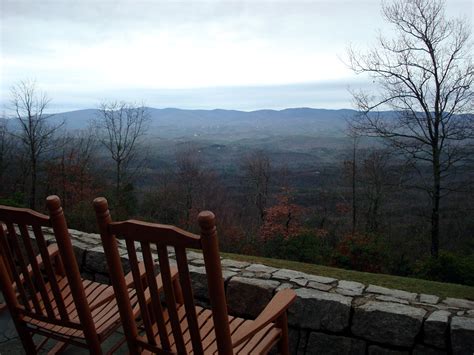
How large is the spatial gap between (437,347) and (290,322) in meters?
0.78

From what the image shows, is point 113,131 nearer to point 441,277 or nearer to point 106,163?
point 106,163

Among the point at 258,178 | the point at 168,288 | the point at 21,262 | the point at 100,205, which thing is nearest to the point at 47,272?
the point at 21,262

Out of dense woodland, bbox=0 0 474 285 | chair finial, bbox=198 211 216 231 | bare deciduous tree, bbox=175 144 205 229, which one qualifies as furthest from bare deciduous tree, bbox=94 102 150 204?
chair finial, bbox=198 211 216 231

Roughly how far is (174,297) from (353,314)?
120 centimetres

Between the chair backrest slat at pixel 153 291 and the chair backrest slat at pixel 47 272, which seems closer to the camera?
the chair backrest slat at pixel 153 291

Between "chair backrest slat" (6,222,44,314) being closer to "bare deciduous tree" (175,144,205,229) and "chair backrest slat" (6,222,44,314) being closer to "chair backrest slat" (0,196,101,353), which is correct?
"chair backrest slat" (0,196,101,353)

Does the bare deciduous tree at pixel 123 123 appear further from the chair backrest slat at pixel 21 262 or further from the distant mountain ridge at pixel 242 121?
the distant mountain ridge at pixel 242 121

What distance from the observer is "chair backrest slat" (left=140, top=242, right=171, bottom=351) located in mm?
1258

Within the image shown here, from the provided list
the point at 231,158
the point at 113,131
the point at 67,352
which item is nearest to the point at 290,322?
the point at 67,352

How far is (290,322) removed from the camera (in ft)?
7.34

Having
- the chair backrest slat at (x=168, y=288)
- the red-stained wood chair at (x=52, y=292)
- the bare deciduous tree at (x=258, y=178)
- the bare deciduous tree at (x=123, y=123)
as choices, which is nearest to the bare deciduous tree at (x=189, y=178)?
the bare deciduous tree at (x=258, y=178)

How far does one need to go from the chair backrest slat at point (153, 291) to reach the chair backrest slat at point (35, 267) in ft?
1.78

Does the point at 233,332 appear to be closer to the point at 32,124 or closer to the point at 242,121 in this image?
the point at 32,124

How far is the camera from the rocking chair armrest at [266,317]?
4.40 feet
